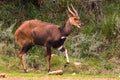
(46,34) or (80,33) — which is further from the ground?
(46,34)

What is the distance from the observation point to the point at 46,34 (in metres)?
17.2

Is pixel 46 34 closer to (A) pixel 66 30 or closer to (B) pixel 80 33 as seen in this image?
(A) pixel 66 30

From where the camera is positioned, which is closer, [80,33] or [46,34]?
[46,34]

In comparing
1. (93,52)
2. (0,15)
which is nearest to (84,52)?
(93,52)

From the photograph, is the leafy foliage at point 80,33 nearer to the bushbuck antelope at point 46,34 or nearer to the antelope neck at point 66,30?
the bushbuck antelope at point 46,34

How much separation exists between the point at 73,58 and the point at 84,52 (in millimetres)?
587

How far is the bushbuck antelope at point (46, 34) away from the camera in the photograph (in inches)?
668

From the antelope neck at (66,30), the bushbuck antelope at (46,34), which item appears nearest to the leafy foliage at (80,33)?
the bushbuck antelope at (46,34)

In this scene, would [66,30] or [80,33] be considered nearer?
[66,30]

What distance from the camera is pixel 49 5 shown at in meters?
23.5

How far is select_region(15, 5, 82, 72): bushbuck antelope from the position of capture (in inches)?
668

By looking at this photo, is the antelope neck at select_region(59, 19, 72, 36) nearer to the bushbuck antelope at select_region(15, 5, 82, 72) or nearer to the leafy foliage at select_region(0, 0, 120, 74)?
the bushbuck antelope at select_region(15, 5, 82, 72)

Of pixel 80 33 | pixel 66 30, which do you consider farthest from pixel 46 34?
pixel 80 33

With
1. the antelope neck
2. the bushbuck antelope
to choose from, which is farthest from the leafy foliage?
the antelope neck
